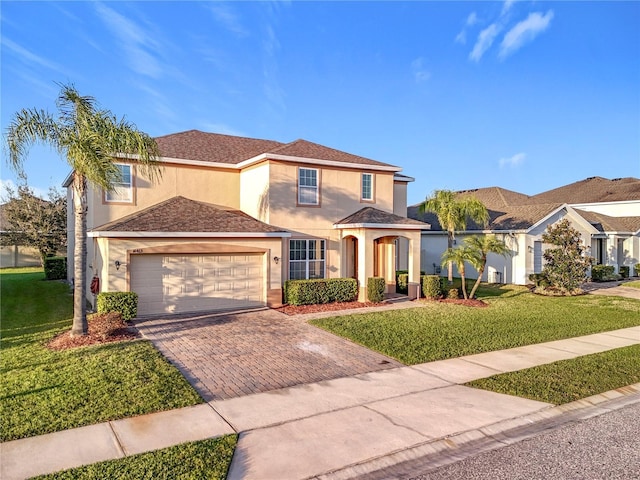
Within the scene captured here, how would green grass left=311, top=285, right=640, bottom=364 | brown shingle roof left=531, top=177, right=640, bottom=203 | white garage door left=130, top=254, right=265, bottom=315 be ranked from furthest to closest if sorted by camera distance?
brown shingle roof left=531, top=177, right=640, bottom=203
white garage door left=130, top=254, right=265, bottom=315
green grass left=311, top=285, right=640, bottom=364

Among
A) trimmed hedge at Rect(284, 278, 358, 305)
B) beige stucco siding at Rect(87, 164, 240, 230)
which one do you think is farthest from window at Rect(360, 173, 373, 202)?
beige stucco siding at Rect(87, 164, 240, 230)

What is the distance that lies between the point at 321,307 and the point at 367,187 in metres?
→ 6.35

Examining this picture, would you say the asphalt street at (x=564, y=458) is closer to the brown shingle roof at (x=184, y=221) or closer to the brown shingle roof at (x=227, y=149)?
the brown shingle roof at (x=184, y=221)

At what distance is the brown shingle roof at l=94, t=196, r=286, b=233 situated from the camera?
553 inches

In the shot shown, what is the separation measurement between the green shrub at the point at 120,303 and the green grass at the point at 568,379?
9840 millimetres

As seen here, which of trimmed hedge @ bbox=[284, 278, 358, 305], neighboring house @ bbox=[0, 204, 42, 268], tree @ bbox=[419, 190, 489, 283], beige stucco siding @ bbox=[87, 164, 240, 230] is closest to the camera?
beige stucco siding @ bbox=[87, 164, 240, 230]

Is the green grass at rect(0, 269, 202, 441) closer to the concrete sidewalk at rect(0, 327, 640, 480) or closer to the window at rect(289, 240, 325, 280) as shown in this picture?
the concrete sidewalk at rect(0, 327, 640, 480)

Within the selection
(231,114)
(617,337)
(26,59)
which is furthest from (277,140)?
(617,337)

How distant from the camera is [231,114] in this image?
23.6 meters

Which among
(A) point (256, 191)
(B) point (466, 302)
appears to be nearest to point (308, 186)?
(A) point (256, 191)

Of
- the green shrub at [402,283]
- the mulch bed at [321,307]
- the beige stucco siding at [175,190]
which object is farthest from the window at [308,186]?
the green shrub at [402,283]

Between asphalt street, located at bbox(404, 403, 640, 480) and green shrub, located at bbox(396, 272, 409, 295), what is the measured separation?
43.2 feet

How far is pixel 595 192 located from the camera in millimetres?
36969

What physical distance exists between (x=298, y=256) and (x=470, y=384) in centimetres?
A: 1040
